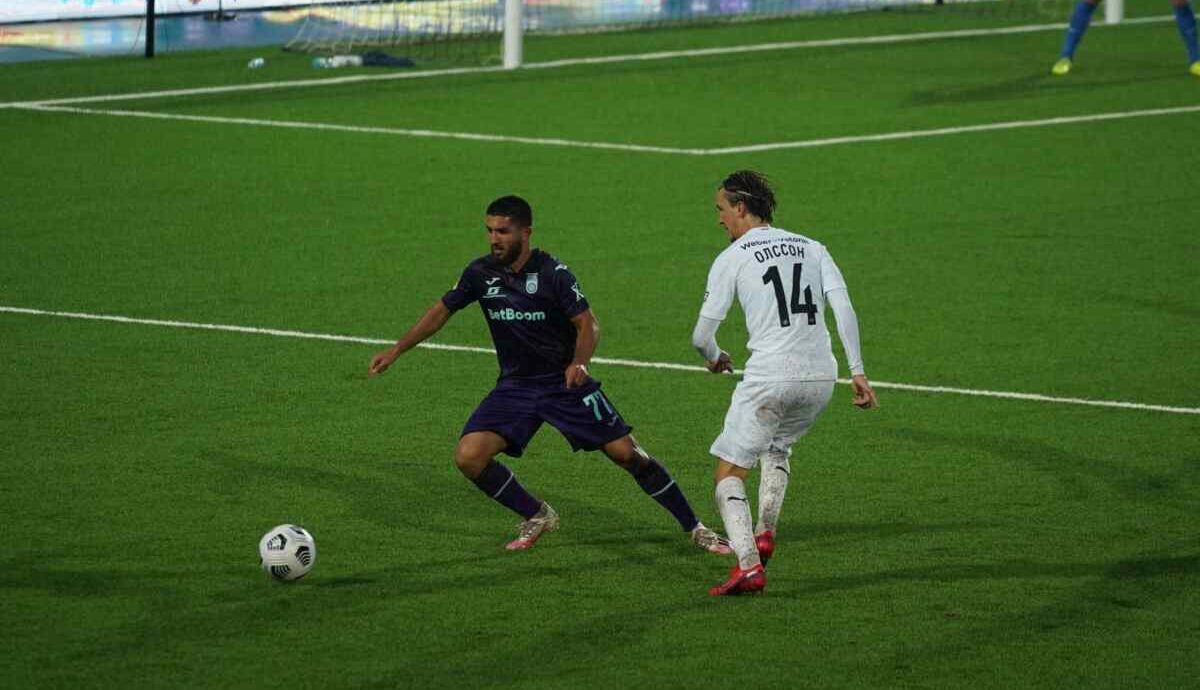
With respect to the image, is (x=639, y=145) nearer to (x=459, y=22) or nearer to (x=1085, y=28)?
(x=1085, y=28)

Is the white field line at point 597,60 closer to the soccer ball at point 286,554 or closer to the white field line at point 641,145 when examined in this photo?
the white field line at point 641,145

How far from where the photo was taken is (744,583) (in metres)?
9.00

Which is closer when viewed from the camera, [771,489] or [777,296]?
[777,296]

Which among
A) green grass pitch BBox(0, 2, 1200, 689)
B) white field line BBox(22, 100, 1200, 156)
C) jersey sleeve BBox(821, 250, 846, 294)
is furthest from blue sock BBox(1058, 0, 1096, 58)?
jersey sleeve BBox(821, 250, 846, 294)

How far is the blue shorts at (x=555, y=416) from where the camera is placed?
9.73 metres

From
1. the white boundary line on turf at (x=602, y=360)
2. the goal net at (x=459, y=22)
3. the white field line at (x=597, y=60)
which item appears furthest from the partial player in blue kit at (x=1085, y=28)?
the white boundary line on turf at (x=602, y=360)

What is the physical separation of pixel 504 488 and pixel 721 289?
4.87 feet

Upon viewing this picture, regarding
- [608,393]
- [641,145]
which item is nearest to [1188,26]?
[641,145]

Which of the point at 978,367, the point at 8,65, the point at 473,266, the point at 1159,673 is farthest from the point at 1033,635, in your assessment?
the point at 8,65

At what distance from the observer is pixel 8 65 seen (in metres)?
28.5

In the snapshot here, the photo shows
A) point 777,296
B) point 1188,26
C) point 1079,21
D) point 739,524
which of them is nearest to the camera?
point 739,524

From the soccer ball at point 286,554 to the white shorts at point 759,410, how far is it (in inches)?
69.5

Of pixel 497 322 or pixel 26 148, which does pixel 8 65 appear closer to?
pixel 26 148

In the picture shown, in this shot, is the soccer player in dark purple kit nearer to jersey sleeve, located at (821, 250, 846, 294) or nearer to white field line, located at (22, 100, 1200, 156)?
jersey sleeve, located at (821, 250, 846, 294)
